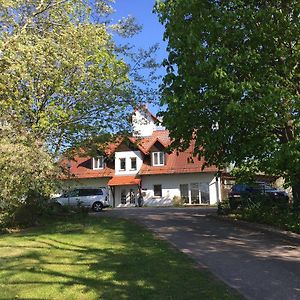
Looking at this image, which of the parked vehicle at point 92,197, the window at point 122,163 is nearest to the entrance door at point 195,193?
the window at point 122,163

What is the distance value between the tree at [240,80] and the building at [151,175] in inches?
1041

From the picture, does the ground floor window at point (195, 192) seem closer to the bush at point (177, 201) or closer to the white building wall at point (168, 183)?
the white building wall at point (168, 183)

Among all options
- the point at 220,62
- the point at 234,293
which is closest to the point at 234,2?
the point at 220,62

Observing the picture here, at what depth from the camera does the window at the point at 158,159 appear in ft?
159

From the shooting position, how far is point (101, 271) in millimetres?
9484

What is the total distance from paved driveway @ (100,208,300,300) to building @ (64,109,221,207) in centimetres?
2703

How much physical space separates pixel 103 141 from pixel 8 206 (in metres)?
6.97

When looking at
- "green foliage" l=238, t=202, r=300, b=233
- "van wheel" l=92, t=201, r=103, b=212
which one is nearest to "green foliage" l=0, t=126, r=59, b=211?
"green foliage" l=238, t=202, r=300, b=233

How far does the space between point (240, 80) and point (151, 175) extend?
106 ft

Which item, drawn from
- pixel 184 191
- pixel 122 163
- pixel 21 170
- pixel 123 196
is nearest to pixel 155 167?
pixel 184 191

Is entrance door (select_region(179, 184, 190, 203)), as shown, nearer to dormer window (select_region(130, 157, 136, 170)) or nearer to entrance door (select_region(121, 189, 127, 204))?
dormer window (select_region(130, 157, 136, 170))

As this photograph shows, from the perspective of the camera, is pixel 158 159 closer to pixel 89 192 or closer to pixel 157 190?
pixel 157 190

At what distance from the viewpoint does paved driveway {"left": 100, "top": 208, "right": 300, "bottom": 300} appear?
325 inches

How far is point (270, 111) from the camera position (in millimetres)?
15023
